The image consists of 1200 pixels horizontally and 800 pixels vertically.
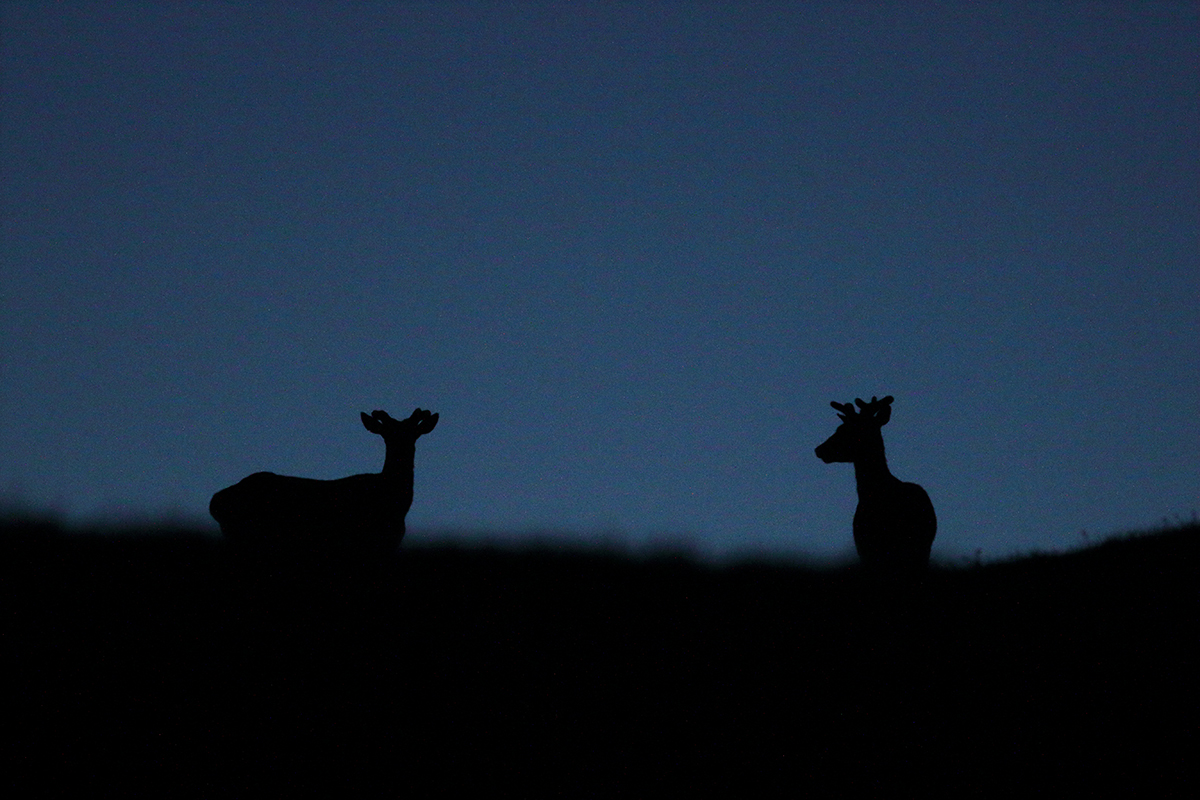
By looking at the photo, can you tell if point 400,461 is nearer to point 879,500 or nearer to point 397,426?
point 397,426

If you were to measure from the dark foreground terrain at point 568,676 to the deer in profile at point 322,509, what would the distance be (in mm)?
526

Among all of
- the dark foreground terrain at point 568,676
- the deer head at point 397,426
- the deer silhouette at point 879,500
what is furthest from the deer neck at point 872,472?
the deer head at point 397,426

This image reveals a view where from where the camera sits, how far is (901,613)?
430 inches

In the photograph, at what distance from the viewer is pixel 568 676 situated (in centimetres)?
912

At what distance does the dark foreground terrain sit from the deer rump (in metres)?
0.53

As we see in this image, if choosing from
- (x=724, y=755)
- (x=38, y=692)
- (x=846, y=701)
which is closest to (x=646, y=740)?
(x=724, y=755)

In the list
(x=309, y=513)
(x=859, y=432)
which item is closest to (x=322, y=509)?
(x=309, y=513)

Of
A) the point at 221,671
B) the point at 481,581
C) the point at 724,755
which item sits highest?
the point at 481,581

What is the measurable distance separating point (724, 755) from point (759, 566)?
5.25 metres

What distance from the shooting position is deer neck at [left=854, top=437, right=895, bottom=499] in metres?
13.5

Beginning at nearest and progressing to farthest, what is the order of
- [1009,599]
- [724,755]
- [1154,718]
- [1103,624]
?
[724,755], [1154,718], [1103,624], [1009,599]

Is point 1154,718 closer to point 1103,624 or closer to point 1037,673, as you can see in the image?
point 1037,673

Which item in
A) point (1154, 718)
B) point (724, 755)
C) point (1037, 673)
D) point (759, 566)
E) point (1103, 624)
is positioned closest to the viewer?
point (724, 755)

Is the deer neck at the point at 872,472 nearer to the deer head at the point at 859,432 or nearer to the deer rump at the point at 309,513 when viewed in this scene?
the deer head at the point at 859,432
